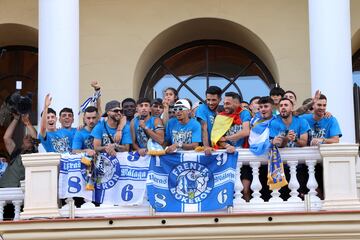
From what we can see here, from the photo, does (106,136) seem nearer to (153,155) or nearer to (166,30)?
(153,155)

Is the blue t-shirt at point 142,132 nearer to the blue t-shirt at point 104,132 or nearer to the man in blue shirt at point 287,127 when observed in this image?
the blue t-shirt at point 104,132

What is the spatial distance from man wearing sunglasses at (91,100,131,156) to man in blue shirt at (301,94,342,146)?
239 centimetres

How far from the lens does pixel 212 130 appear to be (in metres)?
12.7

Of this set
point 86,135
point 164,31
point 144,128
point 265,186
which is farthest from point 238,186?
point 164,31

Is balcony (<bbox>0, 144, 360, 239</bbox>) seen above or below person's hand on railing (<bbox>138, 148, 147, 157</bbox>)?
below

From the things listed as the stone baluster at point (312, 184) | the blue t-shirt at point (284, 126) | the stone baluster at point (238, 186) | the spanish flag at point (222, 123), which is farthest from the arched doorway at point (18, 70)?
the stone baluster at point (312, 184)

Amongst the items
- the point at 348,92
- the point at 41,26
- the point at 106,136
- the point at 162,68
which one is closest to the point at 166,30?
the point at 162,68

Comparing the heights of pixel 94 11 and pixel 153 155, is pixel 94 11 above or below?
above

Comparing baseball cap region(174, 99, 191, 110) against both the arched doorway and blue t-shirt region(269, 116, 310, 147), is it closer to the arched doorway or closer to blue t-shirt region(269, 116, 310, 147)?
blue t-shirt region(269, 116, 310, 147)

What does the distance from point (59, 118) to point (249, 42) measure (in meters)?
6.15

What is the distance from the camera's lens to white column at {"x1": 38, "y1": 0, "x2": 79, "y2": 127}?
15016mm

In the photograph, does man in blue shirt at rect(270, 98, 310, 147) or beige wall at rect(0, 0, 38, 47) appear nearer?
man in blue shirt at rect(270, 98, 310, 147)

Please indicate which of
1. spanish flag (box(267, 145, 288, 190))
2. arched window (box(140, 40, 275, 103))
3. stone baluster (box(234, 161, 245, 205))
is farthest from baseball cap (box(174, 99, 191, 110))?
arched window (box(140, 40, 275, 103))

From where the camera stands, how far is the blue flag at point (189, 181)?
12.6 meters
